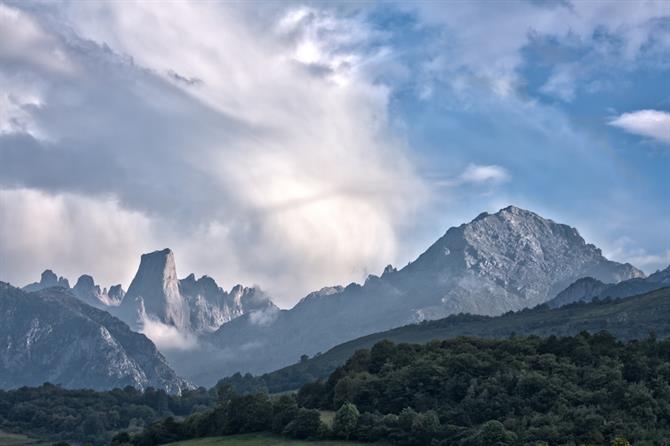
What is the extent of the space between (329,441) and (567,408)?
147 feet

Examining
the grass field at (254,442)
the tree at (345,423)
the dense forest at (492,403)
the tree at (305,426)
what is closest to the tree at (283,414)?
the dense forest at (492,403)

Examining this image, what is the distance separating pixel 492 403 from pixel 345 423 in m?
29.1

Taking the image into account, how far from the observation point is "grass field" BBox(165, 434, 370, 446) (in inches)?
6191

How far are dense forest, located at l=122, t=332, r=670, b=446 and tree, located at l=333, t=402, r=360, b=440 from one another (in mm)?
195

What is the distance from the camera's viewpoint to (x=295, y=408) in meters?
174

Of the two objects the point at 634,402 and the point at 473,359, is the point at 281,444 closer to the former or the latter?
the point at 473,359

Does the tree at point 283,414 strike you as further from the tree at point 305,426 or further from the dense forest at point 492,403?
the tree at point 305,426

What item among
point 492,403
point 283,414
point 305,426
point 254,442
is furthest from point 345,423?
point 492,403

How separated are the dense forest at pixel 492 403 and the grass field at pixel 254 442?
3201 mm

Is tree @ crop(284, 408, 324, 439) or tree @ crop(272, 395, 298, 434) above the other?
tree @ crop(272, 395, 298, 434)

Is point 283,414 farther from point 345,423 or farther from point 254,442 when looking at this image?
point 345,423

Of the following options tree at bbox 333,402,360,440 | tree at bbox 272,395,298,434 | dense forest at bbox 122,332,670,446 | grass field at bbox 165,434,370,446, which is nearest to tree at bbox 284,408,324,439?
dense forest at bbox 122,332,670,446

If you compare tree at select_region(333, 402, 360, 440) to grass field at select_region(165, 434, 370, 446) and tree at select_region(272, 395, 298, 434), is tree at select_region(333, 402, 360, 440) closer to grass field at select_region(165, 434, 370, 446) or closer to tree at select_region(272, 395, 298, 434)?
grass field at select_region(165, 434, 370, 446)

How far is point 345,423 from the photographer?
16062cm
